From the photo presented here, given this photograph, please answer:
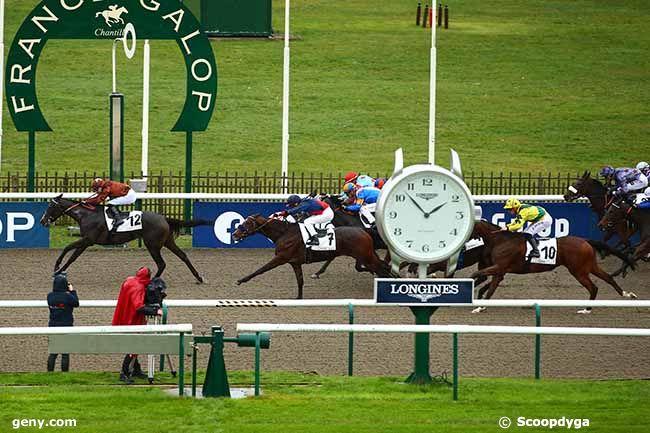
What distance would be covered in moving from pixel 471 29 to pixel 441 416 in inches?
1389

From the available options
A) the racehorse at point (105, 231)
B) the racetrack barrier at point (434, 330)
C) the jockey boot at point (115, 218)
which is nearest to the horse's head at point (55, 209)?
the racehorse at point (105, 231)

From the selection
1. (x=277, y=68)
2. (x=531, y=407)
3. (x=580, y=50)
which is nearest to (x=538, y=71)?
(x=580, y=50)

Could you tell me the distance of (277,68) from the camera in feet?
142

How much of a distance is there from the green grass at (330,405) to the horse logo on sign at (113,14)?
37.0 feet

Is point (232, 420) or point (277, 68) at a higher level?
point (277, 68)

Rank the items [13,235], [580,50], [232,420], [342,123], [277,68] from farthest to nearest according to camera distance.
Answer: [580,50] < [277,68] < [342,123] < [13,235] < [232,420]

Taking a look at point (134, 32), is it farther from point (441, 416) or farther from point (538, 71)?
point (538, 71)

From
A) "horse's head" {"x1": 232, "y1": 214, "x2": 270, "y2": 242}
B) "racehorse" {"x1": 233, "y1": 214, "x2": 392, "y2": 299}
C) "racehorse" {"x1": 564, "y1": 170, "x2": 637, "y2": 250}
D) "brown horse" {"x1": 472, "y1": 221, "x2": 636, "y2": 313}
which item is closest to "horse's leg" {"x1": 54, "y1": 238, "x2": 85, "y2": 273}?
"horse's head" {"x1": 232, "y1": 214, "x2": 270, "y2": 242}

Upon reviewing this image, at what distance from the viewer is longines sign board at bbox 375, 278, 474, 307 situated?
46.4 ft

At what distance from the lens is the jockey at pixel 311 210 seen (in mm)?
21562
